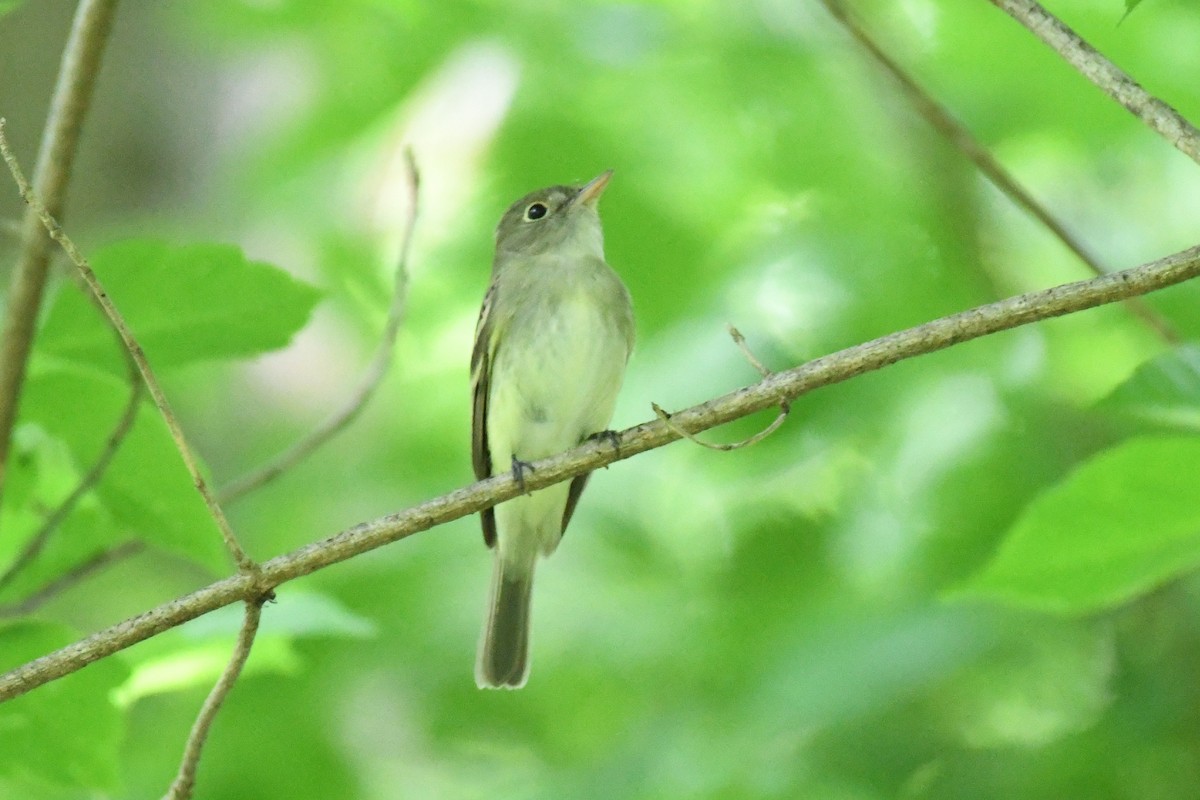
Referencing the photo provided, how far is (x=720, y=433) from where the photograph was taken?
409 centimetres

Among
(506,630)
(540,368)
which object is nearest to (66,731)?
(506,630)

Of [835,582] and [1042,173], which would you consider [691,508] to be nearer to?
[835,582]

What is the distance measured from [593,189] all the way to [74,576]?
2086 millimetres

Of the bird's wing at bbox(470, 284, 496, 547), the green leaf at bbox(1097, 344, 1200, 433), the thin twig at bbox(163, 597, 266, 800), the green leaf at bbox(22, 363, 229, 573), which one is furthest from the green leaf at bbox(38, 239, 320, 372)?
the bird's wing at bbox(470, 284, 496, 547)

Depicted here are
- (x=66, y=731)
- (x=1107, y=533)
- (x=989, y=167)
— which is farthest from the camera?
→ (x=989, y=167)

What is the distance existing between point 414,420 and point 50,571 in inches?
82.6

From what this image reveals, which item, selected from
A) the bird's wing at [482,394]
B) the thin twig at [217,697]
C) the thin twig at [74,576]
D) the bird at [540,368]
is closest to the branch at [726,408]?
the thin twig at [217,697]

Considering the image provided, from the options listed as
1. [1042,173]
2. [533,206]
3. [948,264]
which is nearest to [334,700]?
[533,206]

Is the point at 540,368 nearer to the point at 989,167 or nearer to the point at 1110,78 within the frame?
the point at 989,167

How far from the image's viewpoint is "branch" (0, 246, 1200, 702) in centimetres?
218

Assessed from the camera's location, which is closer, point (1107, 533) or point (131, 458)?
point (1107, 533)

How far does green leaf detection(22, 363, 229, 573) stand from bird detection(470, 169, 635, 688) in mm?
1792

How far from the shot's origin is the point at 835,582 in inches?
153

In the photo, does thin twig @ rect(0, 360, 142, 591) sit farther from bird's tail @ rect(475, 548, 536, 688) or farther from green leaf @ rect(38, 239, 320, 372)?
bird's tail @ rect(475, 548, 536, 688)
